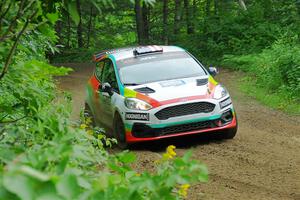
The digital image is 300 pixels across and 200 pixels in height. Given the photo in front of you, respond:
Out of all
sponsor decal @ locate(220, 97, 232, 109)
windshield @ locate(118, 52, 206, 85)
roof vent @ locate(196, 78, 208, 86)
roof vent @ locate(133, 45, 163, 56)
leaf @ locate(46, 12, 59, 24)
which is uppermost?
leaf @ locate(46, 12, 59, 24)

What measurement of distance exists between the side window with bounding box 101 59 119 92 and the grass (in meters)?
4.53

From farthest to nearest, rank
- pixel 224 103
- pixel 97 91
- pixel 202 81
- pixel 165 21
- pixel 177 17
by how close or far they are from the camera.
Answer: pixel 165 21 → pixel 177 17 → pixel 97 91 → pixel 202 81 → pixel 224 103

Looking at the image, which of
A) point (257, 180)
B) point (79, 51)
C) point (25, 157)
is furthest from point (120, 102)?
point (79, 51)

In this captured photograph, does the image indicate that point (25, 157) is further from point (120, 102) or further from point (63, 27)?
point (63, 27)

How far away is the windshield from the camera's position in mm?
11516

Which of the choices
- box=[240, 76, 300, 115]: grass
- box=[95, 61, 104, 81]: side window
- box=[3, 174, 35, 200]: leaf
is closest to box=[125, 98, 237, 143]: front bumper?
box=[95, 61, 104, 81]: side window

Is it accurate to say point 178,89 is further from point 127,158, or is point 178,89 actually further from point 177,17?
point 177,17

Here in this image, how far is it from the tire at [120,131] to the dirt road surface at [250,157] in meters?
0.24

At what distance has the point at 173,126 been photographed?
10523 mm

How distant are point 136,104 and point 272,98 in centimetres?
673

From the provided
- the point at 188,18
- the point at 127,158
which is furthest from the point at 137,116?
the point at 188,18

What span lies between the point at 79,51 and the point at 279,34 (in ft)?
47.9

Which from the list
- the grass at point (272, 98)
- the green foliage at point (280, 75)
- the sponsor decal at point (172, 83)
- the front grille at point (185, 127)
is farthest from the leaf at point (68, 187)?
the green foliage at point (280, 75)

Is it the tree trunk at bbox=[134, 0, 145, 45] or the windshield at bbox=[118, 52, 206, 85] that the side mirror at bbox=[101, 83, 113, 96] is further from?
the tree trunk at bbox=[134, 0, 145, 45]
